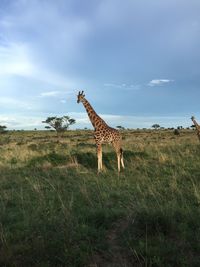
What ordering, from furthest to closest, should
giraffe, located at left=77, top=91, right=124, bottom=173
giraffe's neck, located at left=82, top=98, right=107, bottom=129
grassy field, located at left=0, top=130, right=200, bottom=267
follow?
giraffe's neck, located at left=82, top=98, right=107, bottom=129
giraffe, located at left=77, top=91, right=124, bottom=173
grassy field, located at left=0, top=130, right=200, bottom=267

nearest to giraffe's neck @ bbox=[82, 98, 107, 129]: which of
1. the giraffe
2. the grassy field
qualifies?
the giraffe

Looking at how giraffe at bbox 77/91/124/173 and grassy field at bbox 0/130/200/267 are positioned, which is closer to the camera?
grassy field at bbox 0/130/200/267

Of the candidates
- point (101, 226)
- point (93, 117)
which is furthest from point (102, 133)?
point (101, 226)

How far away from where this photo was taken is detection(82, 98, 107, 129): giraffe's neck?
15508 mm

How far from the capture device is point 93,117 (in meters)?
15.9

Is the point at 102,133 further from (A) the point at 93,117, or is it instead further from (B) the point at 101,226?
(B) the point at 101,226

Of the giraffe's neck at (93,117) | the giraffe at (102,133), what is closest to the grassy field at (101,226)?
the giraffe at (102,133)

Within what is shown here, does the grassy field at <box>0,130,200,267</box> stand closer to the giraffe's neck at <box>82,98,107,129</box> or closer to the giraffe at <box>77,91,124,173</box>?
the giraffe at <box>77,91,124,173</box>

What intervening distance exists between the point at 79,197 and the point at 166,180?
336 cm

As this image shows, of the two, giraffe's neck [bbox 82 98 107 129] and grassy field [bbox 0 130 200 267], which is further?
giraffe's neck [bbox 82 98 107 129]

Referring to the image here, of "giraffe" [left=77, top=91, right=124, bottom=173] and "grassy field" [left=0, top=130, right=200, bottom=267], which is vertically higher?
"giraffe" [left=77, top=91, right=124, bottom=173]

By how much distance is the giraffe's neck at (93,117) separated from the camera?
611 inches

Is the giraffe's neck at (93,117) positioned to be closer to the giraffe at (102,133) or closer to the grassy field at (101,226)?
the giraffe at (102,133)

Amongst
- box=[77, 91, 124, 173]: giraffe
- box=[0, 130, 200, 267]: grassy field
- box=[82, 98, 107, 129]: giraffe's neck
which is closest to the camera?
box=[0, 130, 200, 267]: grassy field
